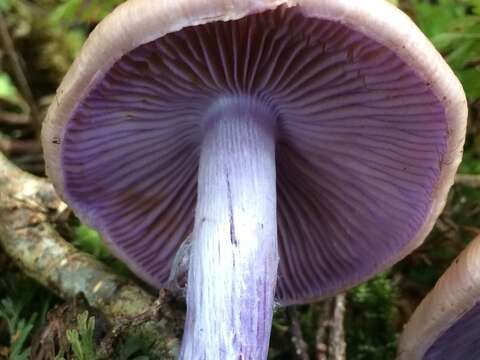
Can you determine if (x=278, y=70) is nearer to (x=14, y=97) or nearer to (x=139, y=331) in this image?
(x=139, y=331)

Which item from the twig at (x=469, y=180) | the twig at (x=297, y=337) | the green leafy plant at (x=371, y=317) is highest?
the twig at (x=469, y=180)

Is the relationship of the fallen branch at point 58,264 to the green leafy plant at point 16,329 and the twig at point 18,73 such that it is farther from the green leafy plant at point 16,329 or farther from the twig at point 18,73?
the twig at point 18,73

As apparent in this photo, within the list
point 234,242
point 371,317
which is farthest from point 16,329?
point 371,317

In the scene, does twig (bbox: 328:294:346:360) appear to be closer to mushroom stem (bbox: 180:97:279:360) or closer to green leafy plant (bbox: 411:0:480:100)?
mushroom stem (bbox: 180:97:279:360)

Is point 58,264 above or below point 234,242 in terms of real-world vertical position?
below

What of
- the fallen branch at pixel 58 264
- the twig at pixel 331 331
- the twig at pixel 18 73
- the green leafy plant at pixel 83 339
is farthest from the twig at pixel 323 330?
the twig at pixel 18 73

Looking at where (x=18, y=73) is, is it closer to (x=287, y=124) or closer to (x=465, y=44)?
(x=287, y=124)

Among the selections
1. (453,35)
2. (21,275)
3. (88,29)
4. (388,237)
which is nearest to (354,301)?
(388,237)
